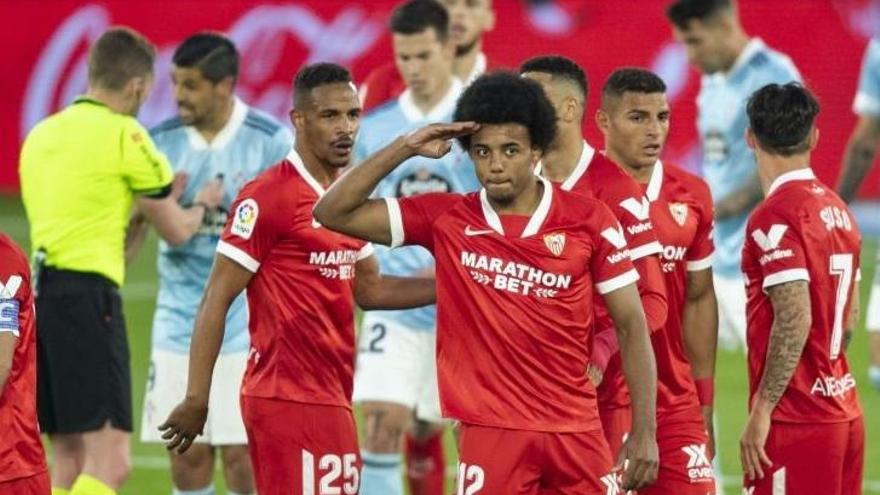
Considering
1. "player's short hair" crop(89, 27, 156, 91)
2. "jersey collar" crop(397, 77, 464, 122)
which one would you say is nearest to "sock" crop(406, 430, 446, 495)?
"jersey collar" crop(397, 77, 464, 122)

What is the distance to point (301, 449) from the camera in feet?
26.1

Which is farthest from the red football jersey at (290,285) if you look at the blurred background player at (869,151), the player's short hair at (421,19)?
the blurred background player at (869,151)

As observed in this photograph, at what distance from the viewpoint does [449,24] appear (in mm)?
11609

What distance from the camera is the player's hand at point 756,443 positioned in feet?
25.7

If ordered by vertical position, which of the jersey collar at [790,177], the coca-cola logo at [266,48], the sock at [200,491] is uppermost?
the coca-cola logo at [266,48]

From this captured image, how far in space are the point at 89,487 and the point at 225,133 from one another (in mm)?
1901

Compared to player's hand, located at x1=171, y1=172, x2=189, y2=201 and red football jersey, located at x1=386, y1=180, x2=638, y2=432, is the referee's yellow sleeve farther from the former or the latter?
red football jersey, located at x1=386, y1=180, x2=638, y2=432

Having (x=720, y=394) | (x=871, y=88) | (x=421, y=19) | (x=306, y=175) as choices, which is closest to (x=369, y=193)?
(x=306, y=175)

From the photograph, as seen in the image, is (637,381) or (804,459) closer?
(637,381)

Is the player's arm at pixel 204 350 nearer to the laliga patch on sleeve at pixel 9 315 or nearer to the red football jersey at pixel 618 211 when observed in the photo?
the laliga patch on sleeve at pixel 9 315

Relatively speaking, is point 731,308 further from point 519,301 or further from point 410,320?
point 519,301

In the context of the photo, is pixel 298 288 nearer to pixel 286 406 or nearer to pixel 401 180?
pixel 286 406

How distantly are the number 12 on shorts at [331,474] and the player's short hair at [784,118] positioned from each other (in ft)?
6.90

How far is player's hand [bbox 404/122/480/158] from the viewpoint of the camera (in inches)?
276
